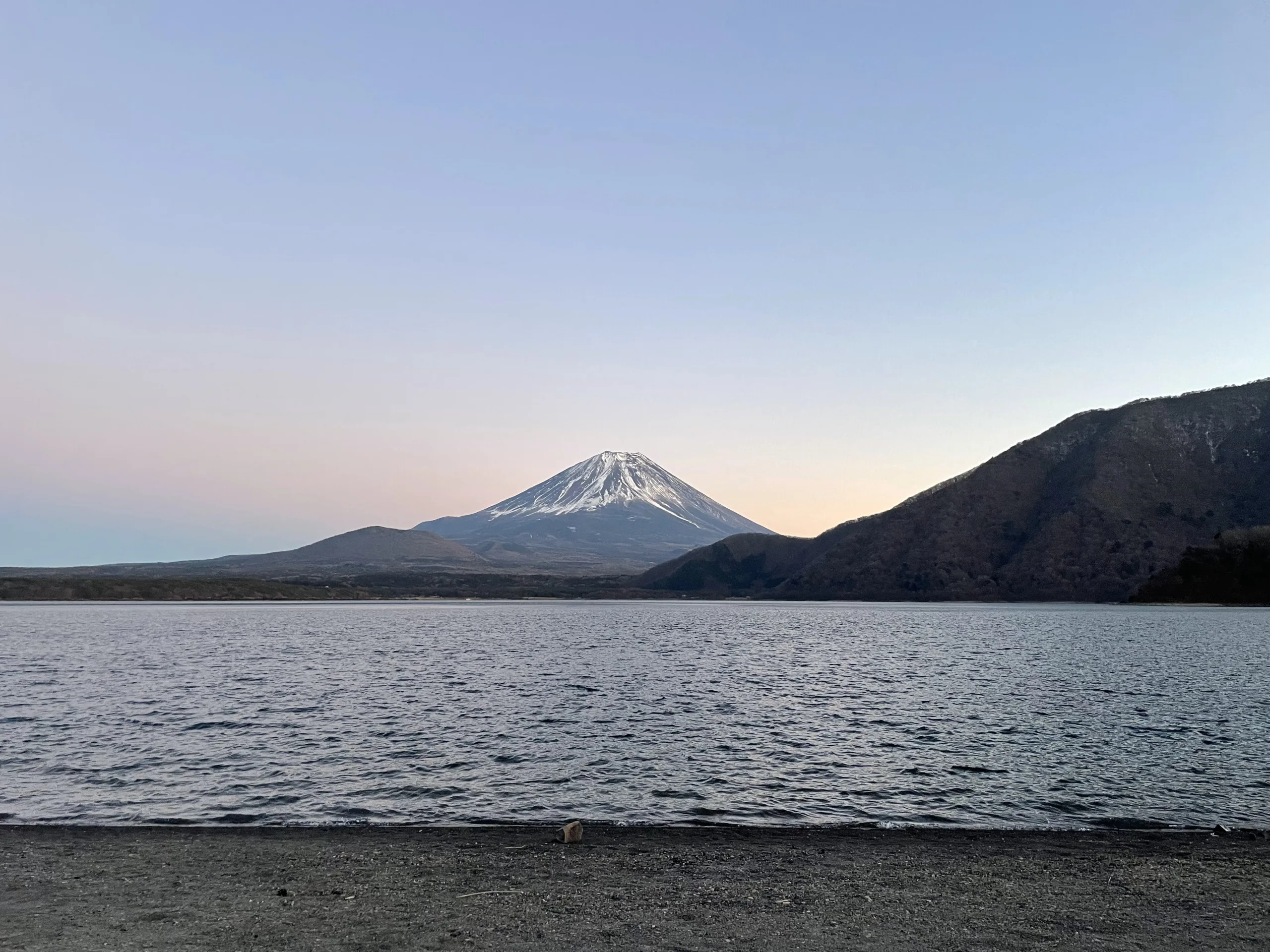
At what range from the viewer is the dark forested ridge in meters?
181

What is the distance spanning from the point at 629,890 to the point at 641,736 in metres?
20.6

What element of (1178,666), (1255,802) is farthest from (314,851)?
(1178,666)

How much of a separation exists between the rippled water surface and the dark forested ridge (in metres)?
113

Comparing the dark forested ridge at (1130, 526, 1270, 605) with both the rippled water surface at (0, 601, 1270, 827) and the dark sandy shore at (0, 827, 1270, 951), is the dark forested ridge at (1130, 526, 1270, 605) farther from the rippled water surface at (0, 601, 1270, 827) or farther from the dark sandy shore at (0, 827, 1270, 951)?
the dark sandy shore at (0, 827, 1270, 951)

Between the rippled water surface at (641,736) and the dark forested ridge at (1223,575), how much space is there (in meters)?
113

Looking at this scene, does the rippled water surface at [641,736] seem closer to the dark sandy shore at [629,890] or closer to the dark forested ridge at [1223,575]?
the dark sandy shore at [629,890]

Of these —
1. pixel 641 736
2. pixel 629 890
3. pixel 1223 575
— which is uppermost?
pixel 1223 575

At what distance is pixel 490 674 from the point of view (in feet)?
212

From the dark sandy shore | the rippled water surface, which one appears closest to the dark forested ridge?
the rippled water surface

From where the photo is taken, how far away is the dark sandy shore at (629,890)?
538 inches

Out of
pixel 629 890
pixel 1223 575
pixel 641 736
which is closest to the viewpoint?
pixel 629 890

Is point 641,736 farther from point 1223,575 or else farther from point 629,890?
point 1223,575

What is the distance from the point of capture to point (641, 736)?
36.8 m

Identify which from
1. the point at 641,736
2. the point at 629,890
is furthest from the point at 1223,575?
the point at 629,890
